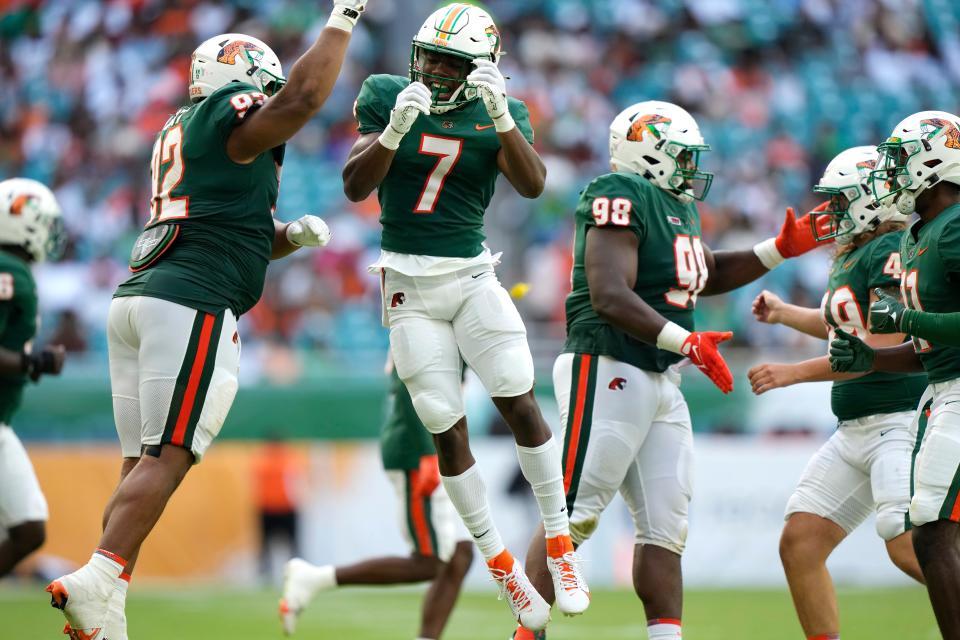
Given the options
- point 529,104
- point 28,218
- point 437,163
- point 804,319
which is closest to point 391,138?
point 437,163

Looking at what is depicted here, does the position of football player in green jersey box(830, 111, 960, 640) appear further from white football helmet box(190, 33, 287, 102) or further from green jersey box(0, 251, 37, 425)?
green jersey box(0, 251, 37, 425)

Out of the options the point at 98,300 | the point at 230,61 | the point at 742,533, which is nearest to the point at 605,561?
the point at 742,533

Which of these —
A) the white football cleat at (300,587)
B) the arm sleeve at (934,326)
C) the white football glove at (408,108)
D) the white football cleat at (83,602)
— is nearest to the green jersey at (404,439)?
the white football cleat at (300,587)

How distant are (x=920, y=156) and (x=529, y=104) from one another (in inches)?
473

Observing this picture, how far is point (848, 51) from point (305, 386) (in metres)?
10.7

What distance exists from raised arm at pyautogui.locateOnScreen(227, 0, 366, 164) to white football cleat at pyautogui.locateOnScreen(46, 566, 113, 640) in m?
1.92

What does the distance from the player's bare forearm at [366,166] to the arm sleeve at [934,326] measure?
7.53 ft

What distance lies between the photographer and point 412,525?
793cm

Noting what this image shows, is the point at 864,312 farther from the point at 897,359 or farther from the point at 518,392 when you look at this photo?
the point at 518,392

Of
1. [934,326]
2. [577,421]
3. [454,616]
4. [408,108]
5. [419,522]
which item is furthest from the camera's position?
[454,616]

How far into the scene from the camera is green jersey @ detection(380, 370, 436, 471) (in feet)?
25.8

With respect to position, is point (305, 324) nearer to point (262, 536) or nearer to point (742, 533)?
point (262, 536)

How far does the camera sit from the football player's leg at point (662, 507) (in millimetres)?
5902

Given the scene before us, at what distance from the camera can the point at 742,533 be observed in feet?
41.6
